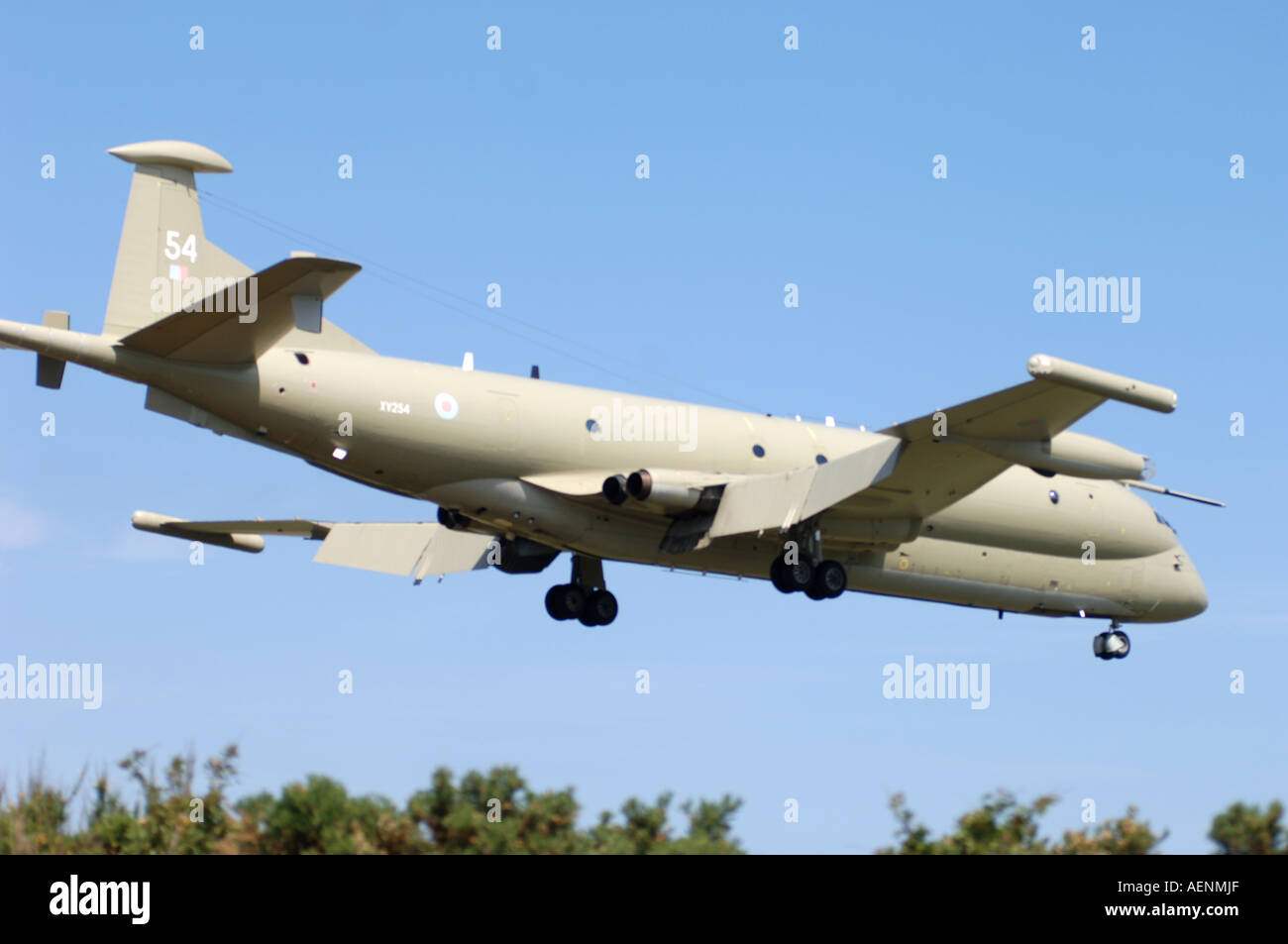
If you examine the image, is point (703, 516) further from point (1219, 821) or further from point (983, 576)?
point (1219, 821)

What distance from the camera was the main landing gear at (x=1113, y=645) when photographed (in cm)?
3572

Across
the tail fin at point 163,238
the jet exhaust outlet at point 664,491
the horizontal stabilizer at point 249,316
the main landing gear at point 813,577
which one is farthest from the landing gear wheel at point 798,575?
the horizontal stabilizer at point 249,316

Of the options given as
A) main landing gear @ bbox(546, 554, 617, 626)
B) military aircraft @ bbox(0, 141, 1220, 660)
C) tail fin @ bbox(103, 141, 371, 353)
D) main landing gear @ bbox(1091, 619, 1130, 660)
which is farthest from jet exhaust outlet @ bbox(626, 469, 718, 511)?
main landing gear @ bbox(1091, 619, 1130, 660)

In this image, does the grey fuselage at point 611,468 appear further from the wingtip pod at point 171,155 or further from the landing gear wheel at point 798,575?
the wingtip pod at point 171,155

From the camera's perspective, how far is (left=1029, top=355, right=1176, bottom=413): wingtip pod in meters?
23.0

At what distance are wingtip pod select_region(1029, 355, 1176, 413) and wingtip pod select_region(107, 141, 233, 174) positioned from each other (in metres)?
13.6

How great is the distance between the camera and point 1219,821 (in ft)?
46.5

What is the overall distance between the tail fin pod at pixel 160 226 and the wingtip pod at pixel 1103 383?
1354 centimetres

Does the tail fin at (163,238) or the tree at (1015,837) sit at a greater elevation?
the tail fin at (163,238)

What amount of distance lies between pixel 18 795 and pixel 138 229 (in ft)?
44.9

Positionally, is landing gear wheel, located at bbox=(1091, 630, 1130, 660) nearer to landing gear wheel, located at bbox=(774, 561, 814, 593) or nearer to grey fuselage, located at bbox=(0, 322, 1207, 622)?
grey fuselage, located at bbox=(0, 322, 1207, 622)

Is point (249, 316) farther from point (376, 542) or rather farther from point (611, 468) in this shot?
point (376, 542)

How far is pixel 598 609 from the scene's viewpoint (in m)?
31.7
